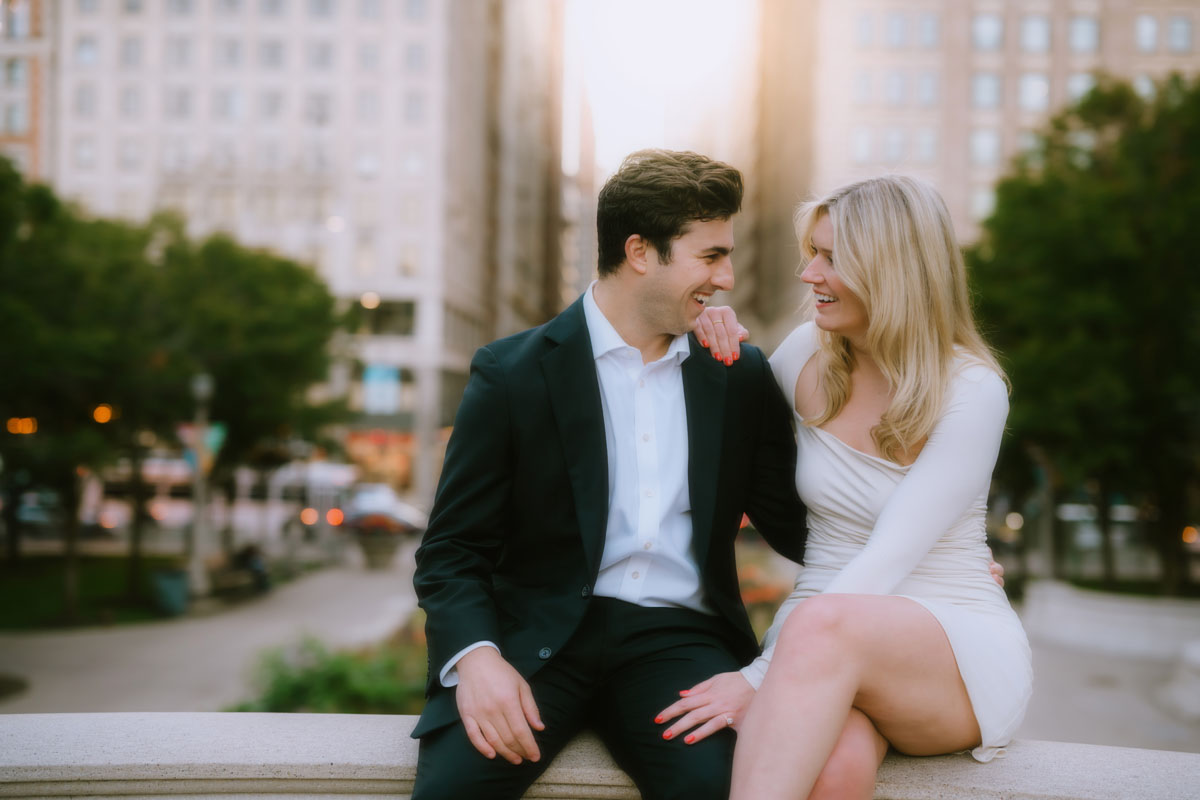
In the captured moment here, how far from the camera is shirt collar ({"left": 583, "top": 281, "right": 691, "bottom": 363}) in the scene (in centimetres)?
313

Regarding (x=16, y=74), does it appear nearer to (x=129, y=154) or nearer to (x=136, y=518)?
(x=129, y=154)

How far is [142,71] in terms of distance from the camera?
54406 mm

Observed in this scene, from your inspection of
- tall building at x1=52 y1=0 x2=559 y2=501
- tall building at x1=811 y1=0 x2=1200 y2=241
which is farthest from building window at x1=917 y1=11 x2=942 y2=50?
tall building at x1=52 y1=0 x2=559 y2=501

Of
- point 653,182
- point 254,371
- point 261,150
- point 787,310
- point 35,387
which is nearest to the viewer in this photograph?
point 653,182

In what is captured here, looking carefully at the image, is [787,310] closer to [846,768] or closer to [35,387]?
[35,387]

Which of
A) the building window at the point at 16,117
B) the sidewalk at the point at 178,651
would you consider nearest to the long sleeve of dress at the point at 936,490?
the sidewalk at the point at 178,651

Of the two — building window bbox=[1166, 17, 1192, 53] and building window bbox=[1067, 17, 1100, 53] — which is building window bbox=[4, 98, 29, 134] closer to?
building window bbox=[1067, 17, 1100, 53]

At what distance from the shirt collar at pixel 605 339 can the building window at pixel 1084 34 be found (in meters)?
60.5

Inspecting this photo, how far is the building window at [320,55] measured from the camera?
5419 centimetres

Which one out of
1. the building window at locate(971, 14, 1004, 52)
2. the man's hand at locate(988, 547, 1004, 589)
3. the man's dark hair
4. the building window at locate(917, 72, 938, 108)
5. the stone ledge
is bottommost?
the stone ledge

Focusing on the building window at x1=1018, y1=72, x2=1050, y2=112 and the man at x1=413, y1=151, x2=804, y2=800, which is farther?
the building window at x1=1018, y1=72, x2=1050, y2=112

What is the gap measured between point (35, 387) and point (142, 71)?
44999 mm

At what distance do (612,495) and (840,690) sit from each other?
92 cm

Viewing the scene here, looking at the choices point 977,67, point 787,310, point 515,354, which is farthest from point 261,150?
point 515,354
